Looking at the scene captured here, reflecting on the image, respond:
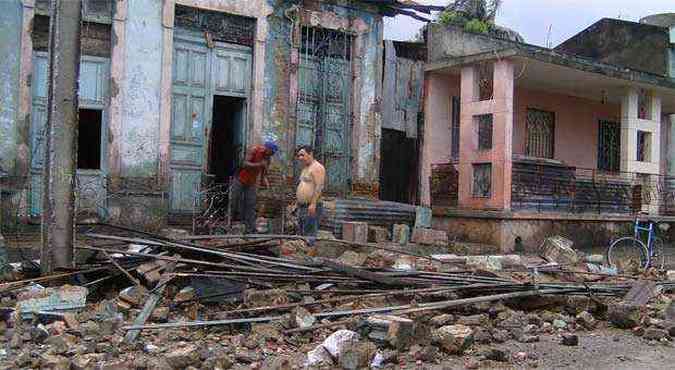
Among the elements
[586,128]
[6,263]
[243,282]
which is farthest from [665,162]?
[6,263]

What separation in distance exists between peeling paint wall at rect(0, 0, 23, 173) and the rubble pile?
376cm

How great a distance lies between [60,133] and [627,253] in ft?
28.3

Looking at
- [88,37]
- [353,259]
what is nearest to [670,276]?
[353,259]

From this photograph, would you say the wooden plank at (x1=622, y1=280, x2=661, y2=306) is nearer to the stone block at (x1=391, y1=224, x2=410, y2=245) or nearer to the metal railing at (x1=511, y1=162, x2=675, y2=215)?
the stone block at (x1=391, y1=224, x2=410, y2=245)

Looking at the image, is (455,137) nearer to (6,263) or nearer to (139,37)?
(139,37)

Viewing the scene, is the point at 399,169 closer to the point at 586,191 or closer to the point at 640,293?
the point at 586,191

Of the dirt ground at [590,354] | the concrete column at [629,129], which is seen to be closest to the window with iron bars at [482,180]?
the concrete column at [629,129]

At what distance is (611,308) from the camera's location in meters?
7.18

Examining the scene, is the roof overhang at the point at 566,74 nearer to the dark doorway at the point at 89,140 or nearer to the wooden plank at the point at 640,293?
the wooden plank at the point at 640,293

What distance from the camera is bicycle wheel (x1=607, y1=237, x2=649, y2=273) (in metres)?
11.4

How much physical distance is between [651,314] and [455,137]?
812 cm

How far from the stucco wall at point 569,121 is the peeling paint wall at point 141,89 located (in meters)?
8.08

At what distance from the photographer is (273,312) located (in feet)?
20.7

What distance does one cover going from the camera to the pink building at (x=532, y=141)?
1331 cm
